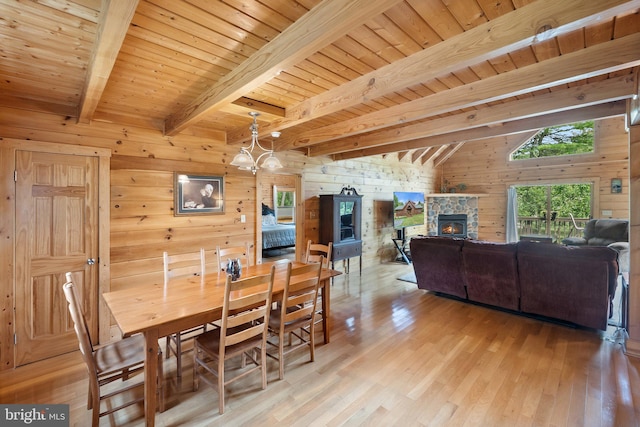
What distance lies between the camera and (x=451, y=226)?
8.06 metres

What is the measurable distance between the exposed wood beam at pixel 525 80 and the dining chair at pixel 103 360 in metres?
3.01

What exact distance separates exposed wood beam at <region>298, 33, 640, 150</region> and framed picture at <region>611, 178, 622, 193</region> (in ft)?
21.2

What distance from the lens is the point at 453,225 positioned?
804 centimetres

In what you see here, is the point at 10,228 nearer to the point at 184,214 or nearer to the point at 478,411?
the point at 184,214

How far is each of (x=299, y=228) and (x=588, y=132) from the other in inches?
290

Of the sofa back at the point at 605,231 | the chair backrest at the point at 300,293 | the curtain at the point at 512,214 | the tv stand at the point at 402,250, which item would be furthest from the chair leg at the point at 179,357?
the curtain at the point at 512,214

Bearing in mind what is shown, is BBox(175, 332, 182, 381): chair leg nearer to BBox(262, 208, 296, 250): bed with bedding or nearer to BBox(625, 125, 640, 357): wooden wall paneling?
BBox(625, 125, 640, 357): wooden wall paneling

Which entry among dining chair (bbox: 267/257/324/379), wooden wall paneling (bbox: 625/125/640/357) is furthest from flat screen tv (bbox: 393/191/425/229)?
dining chair (bbox: 267/257/324/379)

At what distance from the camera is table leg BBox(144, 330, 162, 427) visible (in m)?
1.83

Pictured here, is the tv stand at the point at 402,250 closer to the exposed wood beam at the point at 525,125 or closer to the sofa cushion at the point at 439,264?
the sofa cushion at the point at 439,264

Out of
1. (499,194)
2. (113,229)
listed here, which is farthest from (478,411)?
(499,194)

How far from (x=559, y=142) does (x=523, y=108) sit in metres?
5.90

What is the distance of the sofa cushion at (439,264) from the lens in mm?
4078

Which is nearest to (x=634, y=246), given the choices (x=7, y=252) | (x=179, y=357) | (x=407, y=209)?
(x=179, y=357)
